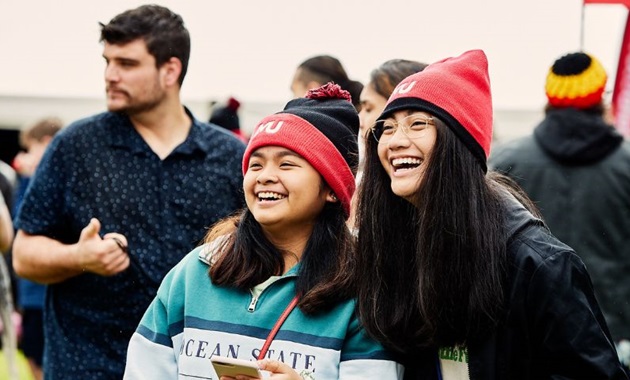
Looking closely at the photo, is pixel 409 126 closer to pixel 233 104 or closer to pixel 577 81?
pixel 577 81

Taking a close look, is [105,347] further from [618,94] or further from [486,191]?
[618,94]

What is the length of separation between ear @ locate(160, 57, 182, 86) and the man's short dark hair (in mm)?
17

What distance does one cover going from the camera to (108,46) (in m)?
4.69

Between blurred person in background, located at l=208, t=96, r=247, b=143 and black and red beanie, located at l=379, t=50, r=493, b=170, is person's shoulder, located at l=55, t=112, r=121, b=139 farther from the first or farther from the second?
blurred person in background, located at l=208, t=96, r=247, b=143

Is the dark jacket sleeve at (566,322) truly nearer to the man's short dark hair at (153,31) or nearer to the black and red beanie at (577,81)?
the man's short dark hair at (153,31)

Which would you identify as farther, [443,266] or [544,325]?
[443,266]

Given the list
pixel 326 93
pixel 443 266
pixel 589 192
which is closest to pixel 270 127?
pixel 326 93

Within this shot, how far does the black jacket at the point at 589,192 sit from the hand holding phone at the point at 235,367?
2547 mm

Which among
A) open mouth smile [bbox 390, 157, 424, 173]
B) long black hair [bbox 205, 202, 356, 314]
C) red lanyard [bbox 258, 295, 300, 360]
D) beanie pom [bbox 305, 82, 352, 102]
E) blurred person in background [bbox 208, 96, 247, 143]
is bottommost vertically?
blurred person in background [bbox 208, 96, 247, 143]

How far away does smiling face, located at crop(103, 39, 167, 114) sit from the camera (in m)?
4.60

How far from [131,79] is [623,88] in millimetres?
3220

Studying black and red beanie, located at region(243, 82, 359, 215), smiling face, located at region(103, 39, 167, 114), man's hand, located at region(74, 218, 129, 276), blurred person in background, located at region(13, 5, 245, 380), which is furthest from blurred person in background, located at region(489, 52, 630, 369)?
man's hand, located at region(74, 218, 129, 276)

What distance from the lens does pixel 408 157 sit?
3.12 metres

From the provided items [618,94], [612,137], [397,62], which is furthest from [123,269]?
[618,94]
